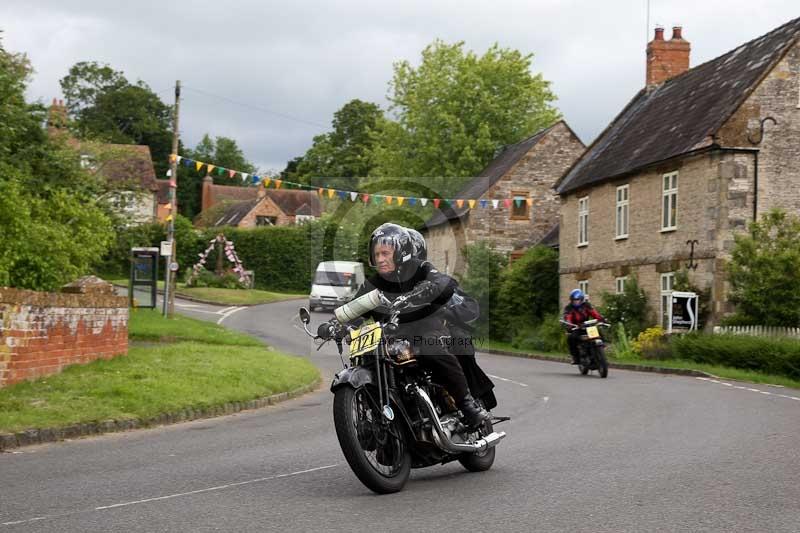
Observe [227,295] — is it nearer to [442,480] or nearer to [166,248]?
[166,248]

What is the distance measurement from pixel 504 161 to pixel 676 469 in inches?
1895

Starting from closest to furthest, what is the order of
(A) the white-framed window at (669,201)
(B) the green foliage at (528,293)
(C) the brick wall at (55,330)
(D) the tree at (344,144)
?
(C) the brick wall at (55,330) → (A) the white-framed window at (669,201) → (B) the green foliage at (528,293) → (D) the tree at (344,144)

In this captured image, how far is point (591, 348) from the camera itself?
2241 centimetres

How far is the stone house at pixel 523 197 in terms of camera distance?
173 ft

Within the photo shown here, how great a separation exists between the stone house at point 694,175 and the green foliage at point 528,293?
2.72 meters

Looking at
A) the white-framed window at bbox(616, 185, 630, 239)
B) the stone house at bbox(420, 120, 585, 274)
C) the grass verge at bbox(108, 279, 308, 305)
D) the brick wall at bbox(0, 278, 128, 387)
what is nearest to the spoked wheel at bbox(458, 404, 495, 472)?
the brick wall at bbox(0, 278, 128, 387)

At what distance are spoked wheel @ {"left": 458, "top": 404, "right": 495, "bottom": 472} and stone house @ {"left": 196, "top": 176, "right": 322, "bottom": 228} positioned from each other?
82.7 meters

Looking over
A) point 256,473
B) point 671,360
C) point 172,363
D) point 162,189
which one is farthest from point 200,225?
point 256,473

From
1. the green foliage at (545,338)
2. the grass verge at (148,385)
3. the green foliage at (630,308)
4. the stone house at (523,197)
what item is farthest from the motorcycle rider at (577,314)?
the stone house at (523,197)

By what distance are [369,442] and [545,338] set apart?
1167 inches

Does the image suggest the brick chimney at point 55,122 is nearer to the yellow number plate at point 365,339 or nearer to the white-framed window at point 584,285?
the white-framed window at point 584,285

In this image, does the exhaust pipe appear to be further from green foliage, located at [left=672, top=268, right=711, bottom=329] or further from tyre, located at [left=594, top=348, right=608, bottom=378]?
green foliage, located at [left=672, top=268, right=711, bottom=329]

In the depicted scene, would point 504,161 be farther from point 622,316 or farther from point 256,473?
point 256,473

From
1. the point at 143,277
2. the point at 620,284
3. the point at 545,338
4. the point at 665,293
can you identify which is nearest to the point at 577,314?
the point at 665,293
